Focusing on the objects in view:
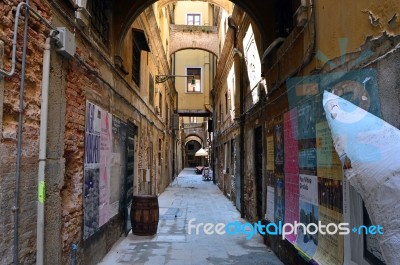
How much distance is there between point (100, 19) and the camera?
627cm

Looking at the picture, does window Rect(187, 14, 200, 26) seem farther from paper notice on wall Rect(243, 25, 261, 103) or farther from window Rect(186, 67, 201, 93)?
paper notice on wall Rect(243, 25, 261, 103)

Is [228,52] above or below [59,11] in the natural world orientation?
above

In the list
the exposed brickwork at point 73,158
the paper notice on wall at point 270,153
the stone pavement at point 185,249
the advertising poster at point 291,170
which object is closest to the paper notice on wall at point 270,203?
the paper notice on wall at point 270,153

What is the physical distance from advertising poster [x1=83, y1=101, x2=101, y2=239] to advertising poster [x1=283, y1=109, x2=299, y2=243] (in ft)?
9.28

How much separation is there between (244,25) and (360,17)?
6.96 m

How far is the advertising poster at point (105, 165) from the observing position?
5777mm

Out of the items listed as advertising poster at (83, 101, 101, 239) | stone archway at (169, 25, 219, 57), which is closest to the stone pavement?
advertising poster at (83, 101, 101, 239)

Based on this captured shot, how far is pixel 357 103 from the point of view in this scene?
10.3 feet

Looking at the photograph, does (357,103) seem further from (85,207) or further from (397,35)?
(85,207)

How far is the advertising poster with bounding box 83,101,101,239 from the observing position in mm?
5055

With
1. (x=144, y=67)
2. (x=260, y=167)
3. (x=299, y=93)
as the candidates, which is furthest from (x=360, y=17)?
(x=144, y=67)

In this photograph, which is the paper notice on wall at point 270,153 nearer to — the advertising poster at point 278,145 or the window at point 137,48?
the advertising poster at point 278,145

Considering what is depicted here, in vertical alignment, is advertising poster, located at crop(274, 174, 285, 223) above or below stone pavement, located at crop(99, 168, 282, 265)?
above

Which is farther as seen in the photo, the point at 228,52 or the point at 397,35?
→ the point at 228,52
